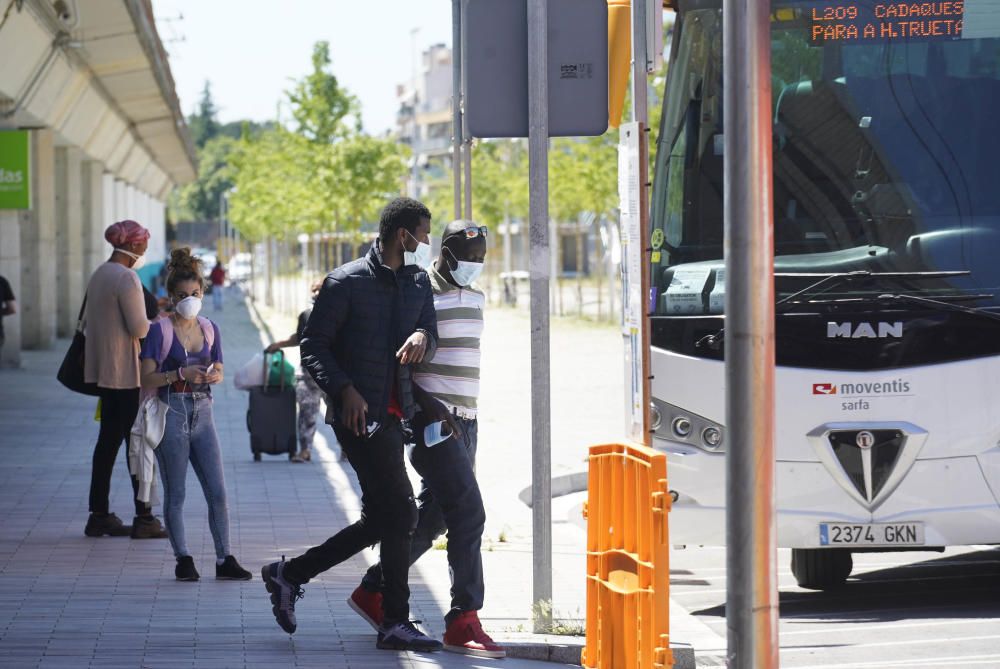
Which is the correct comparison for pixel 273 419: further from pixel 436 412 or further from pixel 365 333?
pixel 365 333

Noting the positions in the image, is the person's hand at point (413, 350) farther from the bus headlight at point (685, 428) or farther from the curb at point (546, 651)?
the bus headlight at point (685, 428)


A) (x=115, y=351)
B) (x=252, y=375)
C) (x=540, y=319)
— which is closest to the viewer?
(x=540, y=319)

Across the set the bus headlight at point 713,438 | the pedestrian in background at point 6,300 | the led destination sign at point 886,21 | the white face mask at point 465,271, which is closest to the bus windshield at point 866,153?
the led destination sign at point 886,21

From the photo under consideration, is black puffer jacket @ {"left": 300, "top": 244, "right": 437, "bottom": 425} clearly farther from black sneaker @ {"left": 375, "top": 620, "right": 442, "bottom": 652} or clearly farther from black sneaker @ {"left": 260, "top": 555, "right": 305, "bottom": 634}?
black sneaker @ {"left": 375, "top": 620, "right": 442, "bottom": 652}

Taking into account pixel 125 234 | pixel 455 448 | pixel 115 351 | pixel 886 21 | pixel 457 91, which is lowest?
pixel 455 448

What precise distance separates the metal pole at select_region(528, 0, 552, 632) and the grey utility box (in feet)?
0.29

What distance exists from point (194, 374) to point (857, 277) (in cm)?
346

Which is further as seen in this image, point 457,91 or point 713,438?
point 457,91

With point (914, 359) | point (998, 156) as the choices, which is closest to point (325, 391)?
point (914, 359)

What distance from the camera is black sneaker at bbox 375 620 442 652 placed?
7.71 metres

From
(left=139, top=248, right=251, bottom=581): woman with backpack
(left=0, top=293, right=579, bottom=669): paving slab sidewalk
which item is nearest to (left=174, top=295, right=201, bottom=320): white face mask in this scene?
(left=139, top=248, right=251, bottom=581): woman with backpack

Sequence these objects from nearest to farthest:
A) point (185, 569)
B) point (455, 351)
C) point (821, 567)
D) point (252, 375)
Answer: point (455, 351)
point (185, 569)
point (821, 567)
point (252, 375)

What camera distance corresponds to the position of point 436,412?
25.1ft

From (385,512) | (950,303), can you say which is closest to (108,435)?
(385,512)
